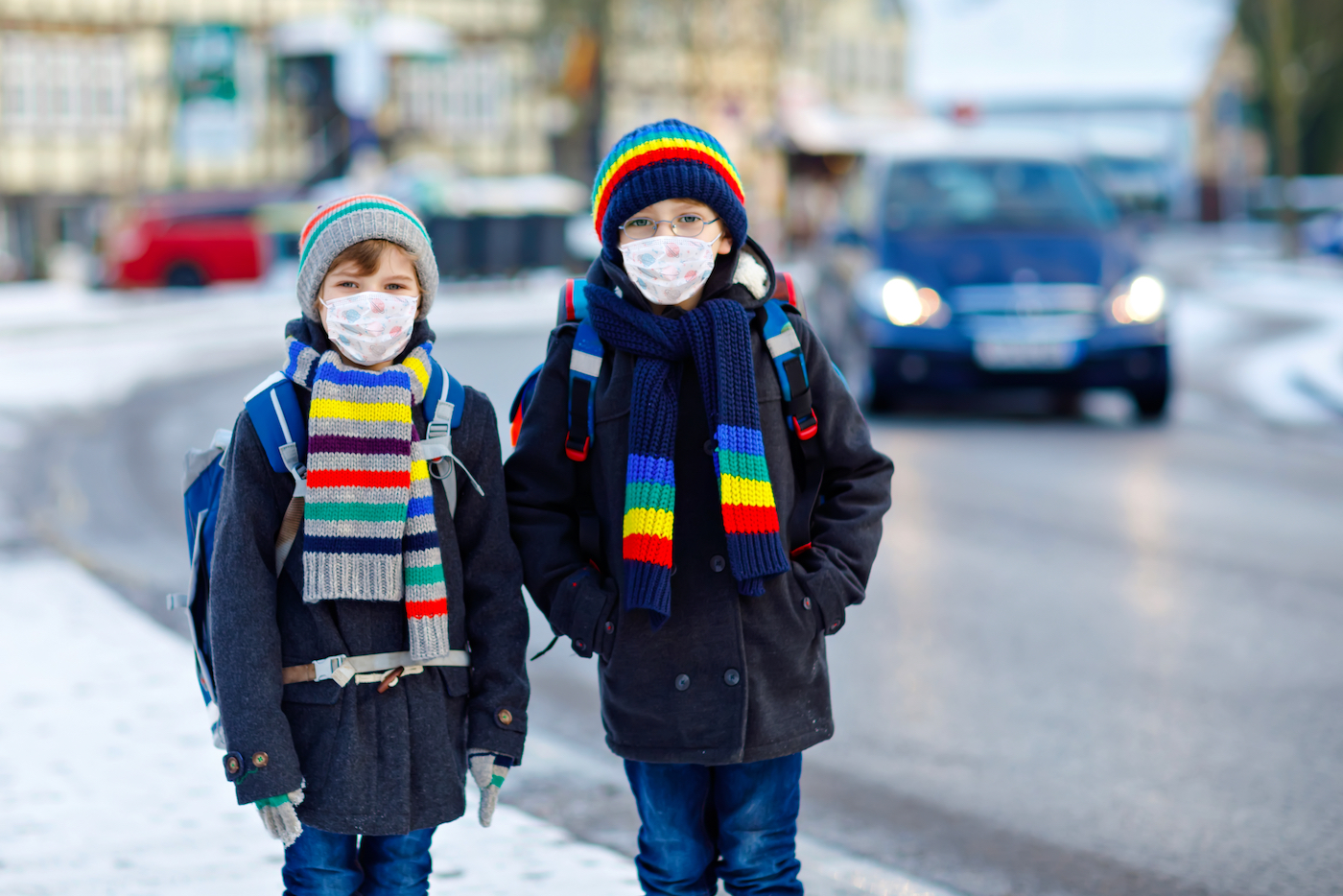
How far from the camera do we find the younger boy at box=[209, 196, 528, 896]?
2.62 metres

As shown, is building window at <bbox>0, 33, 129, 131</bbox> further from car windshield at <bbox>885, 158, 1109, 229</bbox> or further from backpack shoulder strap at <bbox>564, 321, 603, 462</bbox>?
backpack shoulder strap at <bbox>564, 321, 603, 462</bbox>

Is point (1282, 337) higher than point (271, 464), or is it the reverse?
point (271, 464)

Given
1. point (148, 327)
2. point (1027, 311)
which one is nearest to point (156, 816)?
point (1027, 311)

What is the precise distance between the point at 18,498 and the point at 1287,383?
9661mm

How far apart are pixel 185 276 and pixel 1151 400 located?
1972cm

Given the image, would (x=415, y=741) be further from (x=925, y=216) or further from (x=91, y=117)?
(x=91, y=117)

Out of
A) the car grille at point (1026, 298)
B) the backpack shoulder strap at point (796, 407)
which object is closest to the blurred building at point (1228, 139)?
the car grille at point (1026, 298)

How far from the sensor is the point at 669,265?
284 centimetres

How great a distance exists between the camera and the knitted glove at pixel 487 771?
2.77 meters

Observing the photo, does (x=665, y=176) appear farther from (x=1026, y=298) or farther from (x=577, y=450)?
(x=1026, y=298)

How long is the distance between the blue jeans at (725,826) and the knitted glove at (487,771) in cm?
27

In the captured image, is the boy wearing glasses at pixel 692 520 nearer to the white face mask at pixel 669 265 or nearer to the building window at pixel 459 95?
the white face mask at pixel 669 265

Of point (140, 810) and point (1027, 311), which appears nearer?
point (140, 810)

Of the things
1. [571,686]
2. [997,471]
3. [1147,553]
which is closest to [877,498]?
[571,686]
